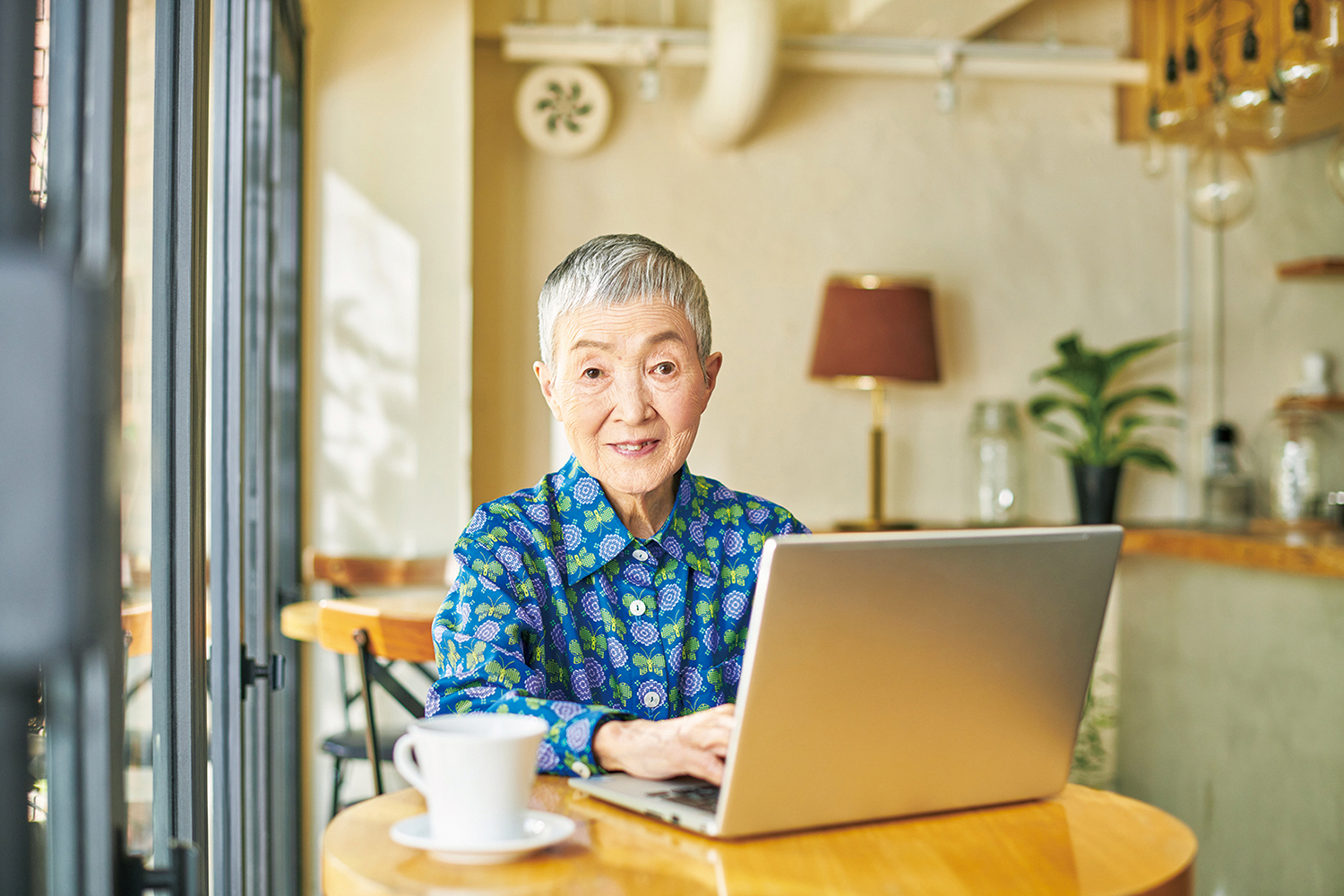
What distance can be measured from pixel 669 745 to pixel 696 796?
0.05 m

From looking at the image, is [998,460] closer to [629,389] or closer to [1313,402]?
[1313,402]

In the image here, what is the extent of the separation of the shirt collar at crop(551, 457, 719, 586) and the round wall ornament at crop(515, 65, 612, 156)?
2516 mm

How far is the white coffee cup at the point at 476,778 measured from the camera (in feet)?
2.54

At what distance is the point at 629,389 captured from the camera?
125 centimetres

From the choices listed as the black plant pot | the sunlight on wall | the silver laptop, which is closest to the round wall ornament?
the sunlight on wall

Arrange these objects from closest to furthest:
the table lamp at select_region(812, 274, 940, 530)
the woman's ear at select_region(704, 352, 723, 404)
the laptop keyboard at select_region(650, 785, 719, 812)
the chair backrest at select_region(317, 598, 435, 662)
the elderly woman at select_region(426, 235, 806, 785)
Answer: the laptop keyboard at select_region(650, 785, 719, 812) < the elderly woman at select_region(426, 235, 806, 785) < the woman's ear at select_region(704, 352, 723, 404) < the chair backrest at select_region(317, 598, 435, 662) < the table lamp at select_region(812, 274, 940, 530)

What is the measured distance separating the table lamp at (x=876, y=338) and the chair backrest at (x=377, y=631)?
1.61 m

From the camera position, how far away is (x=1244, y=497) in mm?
3850

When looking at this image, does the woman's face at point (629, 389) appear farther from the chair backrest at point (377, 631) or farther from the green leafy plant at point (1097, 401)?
the green leafy plant at point (1097, 401)

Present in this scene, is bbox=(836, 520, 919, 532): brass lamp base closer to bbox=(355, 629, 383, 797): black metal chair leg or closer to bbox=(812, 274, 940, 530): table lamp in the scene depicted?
bbox=(812, 274, 940, 530): table lamp

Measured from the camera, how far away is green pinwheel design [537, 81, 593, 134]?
11.9ft

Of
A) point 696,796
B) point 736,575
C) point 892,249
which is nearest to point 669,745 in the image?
point 696,796

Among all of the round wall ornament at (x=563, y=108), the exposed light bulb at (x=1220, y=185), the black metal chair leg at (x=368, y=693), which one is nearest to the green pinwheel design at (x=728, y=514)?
the black metal chair leg at (x=368, y=693)

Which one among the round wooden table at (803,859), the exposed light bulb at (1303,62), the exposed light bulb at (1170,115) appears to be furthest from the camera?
the exposed light bulb at (1170,115)
